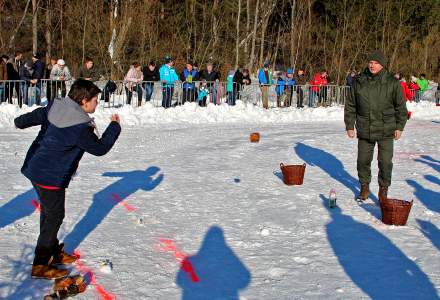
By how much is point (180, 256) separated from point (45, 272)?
1.38 m

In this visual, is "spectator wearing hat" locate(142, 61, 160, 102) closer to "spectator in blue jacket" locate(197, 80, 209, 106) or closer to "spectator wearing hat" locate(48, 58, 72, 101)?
"spectator in blue jacket" locate(197, 80, 209, 106)

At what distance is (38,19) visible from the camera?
35406 millimetres

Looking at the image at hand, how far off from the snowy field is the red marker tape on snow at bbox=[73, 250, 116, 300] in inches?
0.6

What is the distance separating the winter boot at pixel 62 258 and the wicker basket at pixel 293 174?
14.5ft

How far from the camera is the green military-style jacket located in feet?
26.6

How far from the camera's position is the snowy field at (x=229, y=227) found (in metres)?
5.57

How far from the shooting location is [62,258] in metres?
5.94

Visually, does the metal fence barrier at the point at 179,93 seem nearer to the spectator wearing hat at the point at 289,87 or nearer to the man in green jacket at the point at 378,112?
the spectator wearing hat at the point at 289,87

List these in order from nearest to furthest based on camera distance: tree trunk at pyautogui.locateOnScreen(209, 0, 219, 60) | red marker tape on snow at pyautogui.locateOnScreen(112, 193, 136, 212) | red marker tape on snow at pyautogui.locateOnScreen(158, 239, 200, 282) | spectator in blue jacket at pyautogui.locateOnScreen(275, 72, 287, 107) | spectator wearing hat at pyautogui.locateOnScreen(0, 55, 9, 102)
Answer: red marker tape on snow at pyautogui.locateOnScreen(158, 239, 200, 282), red marker tape on snow at pyautogui.locateOnScreen(112, 193, 136, 212), spectator wearing hat at pyautogui.locateOnScreen(0, 55, 9, 102), spectator in blue jacket at pyautogui.locateOnScreen(275, 72, 287, 107), tree trunk at pyautogui.locateOnScreen(209, 0, 219, 60)

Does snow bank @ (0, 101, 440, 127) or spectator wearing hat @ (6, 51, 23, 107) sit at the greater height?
spectator wearing hat @ (6, 51, 23, 107)

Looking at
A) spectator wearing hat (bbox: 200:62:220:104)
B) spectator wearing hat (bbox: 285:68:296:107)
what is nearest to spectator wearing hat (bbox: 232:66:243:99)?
spectator wearing hat (bbox: 200:62:220:104)

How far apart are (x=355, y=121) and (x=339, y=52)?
2960 cm

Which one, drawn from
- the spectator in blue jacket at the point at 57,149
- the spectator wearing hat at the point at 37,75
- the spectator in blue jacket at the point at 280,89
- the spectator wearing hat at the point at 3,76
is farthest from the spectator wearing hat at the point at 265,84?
the spectator in blue jacket at the point at 57,149

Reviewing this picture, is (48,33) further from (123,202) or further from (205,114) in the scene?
(123,202)
